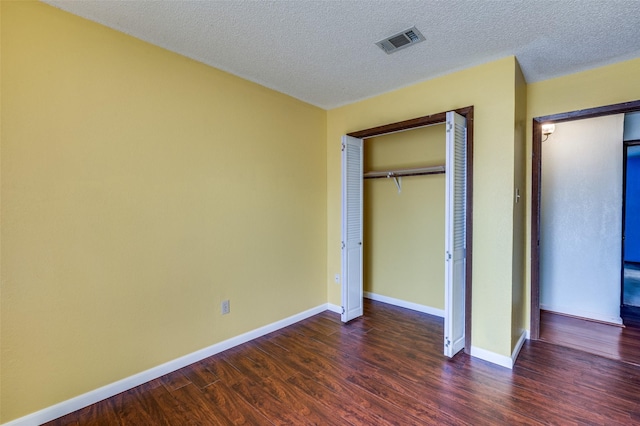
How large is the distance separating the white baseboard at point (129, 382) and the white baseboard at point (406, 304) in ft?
5.11

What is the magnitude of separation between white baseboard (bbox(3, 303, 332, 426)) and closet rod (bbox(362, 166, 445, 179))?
214 cm

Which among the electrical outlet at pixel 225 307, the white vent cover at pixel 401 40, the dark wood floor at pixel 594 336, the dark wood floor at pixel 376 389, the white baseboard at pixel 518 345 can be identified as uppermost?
the white vent cover at pixel 401 40

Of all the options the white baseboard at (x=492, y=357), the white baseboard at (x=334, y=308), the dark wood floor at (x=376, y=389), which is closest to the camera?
the dark wood floor at (x=376, y=389)

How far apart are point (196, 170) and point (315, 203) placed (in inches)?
61.5

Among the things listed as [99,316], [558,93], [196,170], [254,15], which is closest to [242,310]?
[99,316]

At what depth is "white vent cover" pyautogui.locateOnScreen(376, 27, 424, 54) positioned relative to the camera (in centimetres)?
216

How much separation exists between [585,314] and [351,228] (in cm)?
307

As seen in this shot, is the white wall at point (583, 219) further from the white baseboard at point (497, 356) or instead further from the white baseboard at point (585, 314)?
the white baseboard at point (497, 356)

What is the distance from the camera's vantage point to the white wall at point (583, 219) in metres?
3.49

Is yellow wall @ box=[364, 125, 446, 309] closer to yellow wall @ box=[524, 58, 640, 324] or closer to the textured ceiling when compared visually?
yellow wall @ box=[524, 58, 640, 324]

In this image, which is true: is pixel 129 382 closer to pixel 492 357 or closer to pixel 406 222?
pixel 492 357

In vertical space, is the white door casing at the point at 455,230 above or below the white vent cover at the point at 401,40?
below

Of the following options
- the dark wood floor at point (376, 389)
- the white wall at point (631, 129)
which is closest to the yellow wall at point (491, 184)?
the dark wood floor at point (376, 389)

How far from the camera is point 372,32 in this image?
7.09ft
